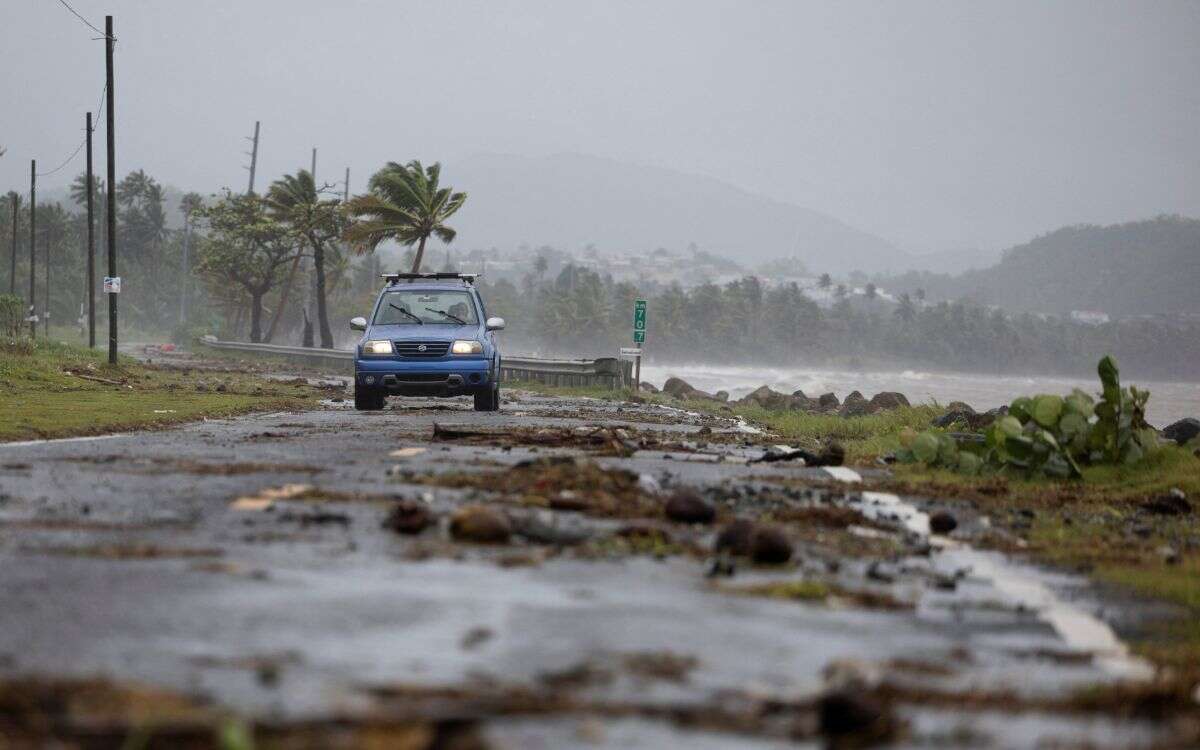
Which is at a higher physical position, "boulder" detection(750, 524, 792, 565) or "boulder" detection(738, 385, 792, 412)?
"boulder" detection(750, 524, 792, 565)

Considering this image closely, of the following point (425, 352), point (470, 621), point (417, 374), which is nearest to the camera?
point (470, 621)

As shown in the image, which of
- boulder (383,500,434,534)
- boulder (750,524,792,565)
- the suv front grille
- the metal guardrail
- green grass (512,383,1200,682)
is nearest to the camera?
green grass (512,383,1200,682)

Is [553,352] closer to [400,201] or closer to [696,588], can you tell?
[400,201]

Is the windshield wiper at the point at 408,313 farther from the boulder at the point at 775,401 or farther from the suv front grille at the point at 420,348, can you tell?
the boulder at the point at 775,401

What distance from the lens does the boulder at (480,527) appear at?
7008mm

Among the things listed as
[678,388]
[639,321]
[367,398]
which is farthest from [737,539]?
[678,388]

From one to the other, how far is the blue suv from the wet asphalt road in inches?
610

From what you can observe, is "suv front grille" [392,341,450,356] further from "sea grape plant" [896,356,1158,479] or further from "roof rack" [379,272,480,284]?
"sea grape plant" [896,356,1158,479]

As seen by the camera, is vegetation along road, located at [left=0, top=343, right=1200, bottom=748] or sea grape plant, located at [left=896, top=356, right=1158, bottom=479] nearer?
vegetation along road, located at [left=0, top=343, right=1200, bottom=748]

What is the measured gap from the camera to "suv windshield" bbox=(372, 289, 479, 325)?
25.4 meters

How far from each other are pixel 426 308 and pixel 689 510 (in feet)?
58.4

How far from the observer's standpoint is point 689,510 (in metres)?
8.16

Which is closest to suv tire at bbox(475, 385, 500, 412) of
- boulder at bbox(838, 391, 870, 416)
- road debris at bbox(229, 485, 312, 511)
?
boulder at bbox(838, 391, 870, 416)

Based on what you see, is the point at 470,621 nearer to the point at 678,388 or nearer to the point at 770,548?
the point at 770,548
